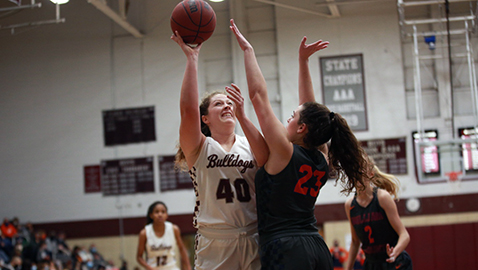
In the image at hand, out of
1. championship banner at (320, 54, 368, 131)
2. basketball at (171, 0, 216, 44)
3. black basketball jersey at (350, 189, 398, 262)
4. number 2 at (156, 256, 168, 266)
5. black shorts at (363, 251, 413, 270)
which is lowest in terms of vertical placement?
number 2 at (156, 256, 168, 266)

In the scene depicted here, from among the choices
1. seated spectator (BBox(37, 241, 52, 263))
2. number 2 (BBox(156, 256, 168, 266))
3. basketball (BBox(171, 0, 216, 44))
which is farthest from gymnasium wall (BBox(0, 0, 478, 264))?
basketball (BBox(171, 0, 216, 44))

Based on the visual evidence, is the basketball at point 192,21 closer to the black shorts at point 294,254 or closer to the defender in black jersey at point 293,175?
the defender in black jersey at point 293,175

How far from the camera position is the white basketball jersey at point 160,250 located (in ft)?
21.5

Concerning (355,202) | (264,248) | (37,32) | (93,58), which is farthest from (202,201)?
(37,32)

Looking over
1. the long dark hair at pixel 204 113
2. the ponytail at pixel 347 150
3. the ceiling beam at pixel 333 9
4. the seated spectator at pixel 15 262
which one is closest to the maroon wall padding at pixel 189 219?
the seated spectator at pixel 15 262

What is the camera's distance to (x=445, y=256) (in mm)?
11273

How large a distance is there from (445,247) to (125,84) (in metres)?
9.06

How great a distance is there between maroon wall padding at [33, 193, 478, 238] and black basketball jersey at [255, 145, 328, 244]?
9.36 metres

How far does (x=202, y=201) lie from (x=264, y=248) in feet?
1.86

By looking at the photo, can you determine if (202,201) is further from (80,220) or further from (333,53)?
(80,220)

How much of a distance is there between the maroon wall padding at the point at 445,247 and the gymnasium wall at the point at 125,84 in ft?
3.70

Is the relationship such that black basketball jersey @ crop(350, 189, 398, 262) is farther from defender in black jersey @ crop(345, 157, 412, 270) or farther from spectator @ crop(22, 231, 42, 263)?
spectator @ crop(22, 231, 42, 263)

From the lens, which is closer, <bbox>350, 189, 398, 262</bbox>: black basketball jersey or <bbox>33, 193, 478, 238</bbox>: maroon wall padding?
<bbox>350, 189, 398, 262</bbox>: black basketball jersey

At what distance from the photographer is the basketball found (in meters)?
3.20
